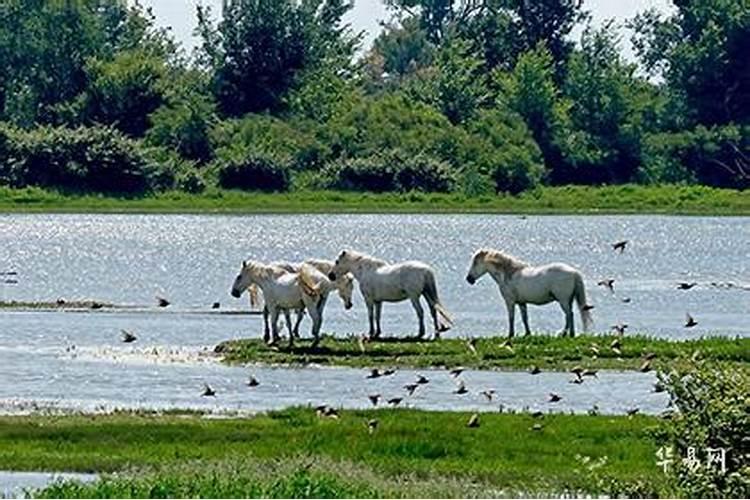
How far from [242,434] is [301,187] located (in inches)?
2926

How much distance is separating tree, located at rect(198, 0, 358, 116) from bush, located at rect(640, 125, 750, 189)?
17996mm

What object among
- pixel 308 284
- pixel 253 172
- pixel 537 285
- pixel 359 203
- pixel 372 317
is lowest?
pixel 359 203

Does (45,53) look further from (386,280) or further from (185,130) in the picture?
(386,280)

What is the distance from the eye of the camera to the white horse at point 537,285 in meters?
39.4

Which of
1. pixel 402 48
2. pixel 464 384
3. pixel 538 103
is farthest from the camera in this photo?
pixel 402 48

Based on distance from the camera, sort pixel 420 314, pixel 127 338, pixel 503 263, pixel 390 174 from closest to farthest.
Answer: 1. pixel 420 314
2. pixel 127 338
3. pixel 503 263
4. pixel 390 174

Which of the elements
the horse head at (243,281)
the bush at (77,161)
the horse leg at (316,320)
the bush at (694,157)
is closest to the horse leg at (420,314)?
the horse leg at (316,320)

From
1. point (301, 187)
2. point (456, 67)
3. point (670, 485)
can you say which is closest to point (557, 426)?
point (670, 485)

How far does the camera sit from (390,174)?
3947 inches

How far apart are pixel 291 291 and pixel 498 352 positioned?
A: 13.6 feet

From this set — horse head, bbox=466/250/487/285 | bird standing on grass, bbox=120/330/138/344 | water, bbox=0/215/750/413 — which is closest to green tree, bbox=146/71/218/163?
water, bbox=0/215/750/413

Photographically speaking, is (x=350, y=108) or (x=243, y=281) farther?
(x=350, y=108)

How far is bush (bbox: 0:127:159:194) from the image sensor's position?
97.4 m

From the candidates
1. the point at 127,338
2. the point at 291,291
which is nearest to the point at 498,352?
the point at 291,291
